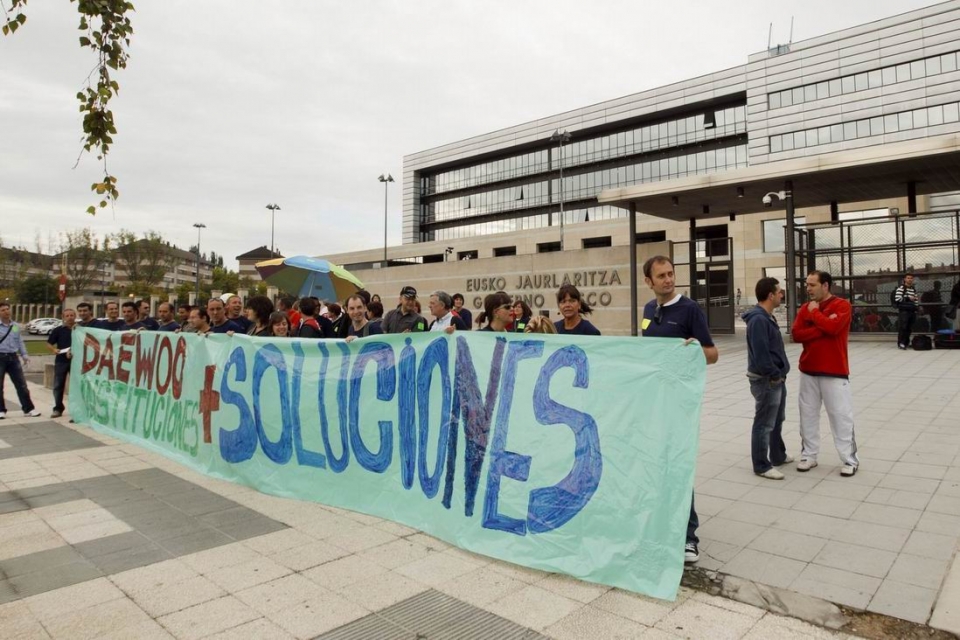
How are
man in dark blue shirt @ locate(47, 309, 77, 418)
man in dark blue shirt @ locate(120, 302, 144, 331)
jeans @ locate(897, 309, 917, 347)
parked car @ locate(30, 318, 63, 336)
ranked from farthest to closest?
1. parked car @ locate(30, 318, 63, 336)
2. jeans @ locate(897, 309, 917, 347)
3. man in dark blue shirt @ locate(47, 309, 77, 418)
4. man in dark blue shirt @ locate(120, 302, 144, 331)

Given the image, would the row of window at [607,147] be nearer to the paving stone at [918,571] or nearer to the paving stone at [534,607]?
the paving stone at [918,571]

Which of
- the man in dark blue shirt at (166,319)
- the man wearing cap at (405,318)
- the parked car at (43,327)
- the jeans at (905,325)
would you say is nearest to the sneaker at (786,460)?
the man wearing cap at (405,318)

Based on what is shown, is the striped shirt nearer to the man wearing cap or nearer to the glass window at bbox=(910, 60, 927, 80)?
the man wearing cap

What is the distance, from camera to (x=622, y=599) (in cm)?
312

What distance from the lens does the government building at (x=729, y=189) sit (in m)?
17.3

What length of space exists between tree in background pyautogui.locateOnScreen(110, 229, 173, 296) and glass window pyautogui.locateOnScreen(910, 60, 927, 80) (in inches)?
2801

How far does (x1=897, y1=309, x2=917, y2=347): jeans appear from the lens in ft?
48.7

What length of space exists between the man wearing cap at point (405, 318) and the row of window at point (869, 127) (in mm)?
52607

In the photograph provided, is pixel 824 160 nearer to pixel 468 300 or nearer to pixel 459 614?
pixel 468 300

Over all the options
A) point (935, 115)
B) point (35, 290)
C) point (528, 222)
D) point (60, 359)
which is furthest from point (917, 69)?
point (35, 290)

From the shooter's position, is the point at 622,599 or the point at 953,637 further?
the point at 622,599

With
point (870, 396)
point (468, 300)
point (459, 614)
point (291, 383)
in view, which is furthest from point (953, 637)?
point (468, 300)

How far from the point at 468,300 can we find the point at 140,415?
67.1 ft

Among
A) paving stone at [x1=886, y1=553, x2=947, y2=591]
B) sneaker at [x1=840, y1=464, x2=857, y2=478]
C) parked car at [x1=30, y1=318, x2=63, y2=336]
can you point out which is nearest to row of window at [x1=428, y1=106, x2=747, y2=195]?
parked car at [x1=30, y1=318, x2=63, y2=336]
